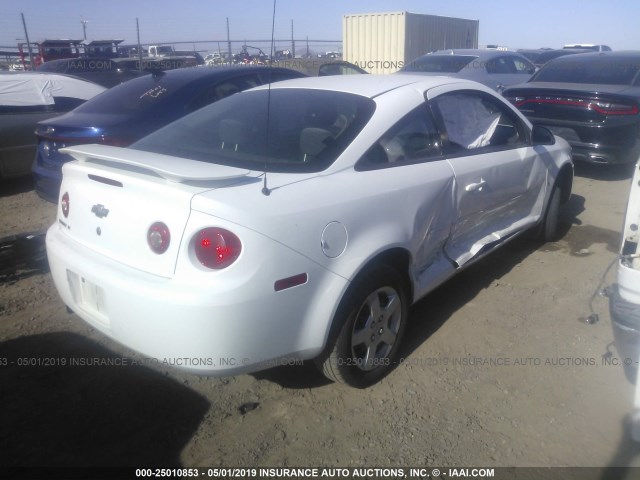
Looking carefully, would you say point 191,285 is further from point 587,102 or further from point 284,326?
point 587,102

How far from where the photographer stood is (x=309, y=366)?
3.15 metres

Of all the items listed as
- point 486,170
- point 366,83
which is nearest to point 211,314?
point 366,83

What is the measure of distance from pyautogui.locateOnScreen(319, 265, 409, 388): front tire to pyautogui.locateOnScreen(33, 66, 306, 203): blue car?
2988mm

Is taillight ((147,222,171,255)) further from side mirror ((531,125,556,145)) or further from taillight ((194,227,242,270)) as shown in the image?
side mirror ((531,125,556,145))

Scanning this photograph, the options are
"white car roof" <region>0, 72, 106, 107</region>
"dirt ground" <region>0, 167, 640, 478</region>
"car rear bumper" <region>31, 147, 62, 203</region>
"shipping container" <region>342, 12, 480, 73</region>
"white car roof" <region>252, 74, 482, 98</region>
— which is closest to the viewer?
"dirt ground" <region>0, 167, 640, 478</region>

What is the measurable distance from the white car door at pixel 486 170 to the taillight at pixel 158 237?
1.83m

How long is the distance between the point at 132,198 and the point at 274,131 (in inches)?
36.3

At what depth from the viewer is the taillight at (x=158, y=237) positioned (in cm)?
227

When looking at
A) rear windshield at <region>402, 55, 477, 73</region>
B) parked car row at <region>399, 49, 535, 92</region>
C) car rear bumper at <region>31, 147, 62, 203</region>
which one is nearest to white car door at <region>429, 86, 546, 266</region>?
car rear bumper at <region>31, 147, 62, 203</region>

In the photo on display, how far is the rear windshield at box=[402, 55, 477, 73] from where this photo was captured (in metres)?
11.1

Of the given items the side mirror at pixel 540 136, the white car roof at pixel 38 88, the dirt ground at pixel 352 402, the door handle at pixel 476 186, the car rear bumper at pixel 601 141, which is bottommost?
the dirt ground at pixel 352 402

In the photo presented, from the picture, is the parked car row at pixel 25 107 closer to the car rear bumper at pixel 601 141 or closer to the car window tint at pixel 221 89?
the car window tint at pixel 221 89

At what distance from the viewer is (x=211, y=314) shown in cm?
215

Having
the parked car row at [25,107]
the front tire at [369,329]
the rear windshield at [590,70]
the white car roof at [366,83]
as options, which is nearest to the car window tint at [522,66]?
the rear windshield at [590,70]
